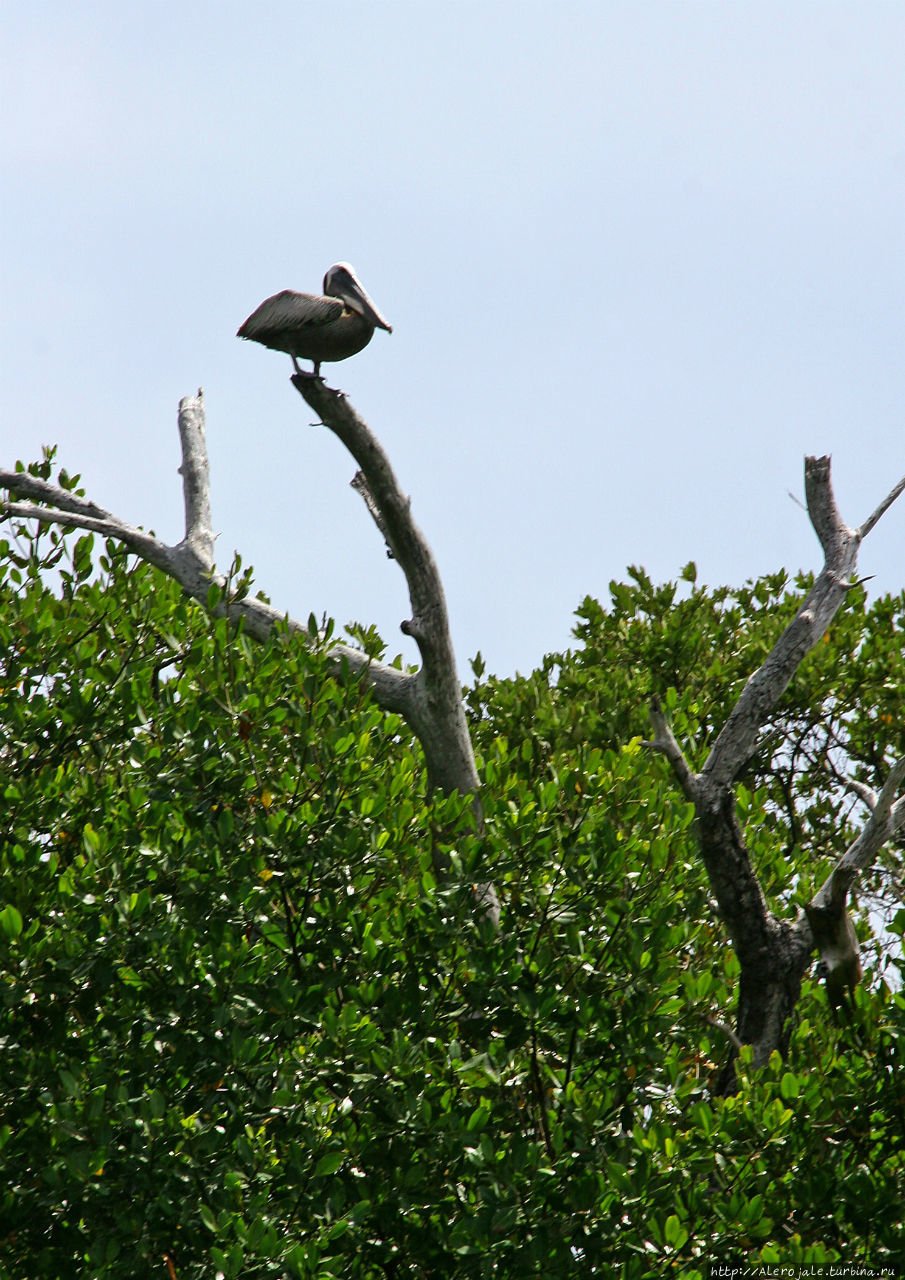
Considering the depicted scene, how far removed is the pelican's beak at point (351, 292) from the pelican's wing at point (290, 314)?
0.29 ft

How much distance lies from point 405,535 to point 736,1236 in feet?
11.0

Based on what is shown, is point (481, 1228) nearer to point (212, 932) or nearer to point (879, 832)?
point (212, 932)

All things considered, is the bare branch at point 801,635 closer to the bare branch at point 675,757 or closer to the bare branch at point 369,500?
the bare branch at point 675,757

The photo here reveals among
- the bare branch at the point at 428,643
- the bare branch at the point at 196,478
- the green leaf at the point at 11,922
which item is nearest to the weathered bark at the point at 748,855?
the bare branch at the point at 428,643

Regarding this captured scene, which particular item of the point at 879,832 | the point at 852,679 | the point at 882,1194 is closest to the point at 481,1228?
the point at 882,1194

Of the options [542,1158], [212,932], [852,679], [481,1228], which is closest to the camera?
[481,1228]

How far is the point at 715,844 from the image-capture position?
539 centimetres

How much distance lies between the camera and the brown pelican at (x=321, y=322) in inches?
221

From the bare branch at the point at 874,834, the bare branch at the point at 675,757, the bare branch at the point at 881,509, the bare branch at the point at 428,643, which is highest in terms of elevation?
the bare branch at the point at 881,509

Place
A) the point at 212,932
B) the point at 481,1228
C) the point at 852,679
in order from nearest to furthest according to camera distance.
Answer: the point at 481,1228 → the point at 212,932 → the point at 852,679

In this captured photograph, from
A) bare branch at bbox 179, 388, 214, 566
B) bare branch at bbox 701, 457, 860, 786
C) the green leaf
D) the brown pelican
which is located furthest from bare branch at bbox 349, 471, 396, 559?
the green leaf

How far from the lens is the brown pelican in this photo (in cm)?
561

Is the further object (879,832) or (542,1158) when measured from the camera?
(879,832)

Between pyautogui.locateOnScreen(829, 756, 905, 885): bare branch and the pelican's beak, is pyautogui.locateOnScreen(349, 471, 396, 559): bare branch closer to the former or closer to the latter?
the pelican's beak
